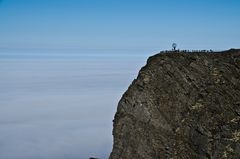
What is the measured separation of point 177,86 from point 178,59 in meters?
3.32

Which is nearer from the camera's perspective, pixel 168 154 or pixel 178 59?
pixel 168 154

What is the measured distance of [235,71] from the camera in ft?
198

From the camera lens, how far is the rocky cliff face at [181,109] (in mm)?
56031

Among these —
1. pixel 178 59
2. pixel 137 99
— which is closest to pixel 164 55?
pixel 178 59

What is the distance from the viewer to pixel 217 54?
2445 inches

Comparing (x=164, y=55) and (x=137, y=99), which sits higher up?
(x=164, y=55)

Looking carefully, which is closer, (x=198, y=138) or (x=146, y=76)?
(x=198, y=138)

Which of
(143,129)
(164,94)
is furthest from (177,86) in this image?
(143,129)

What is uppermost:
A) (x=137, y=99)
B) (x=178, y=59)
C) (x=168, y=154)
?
(x=178, y=59)

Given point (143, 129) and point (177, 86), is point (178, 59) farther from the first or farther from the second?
point (143, 129)

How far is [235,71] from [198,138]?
9.34m

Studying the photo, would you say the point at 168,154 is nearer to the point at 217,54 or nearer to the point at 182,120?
the point at 182,120

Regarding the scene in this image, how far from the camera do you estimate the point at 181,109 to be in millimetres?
58750

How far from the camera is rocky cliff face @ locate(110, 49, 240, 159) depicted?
184ft
